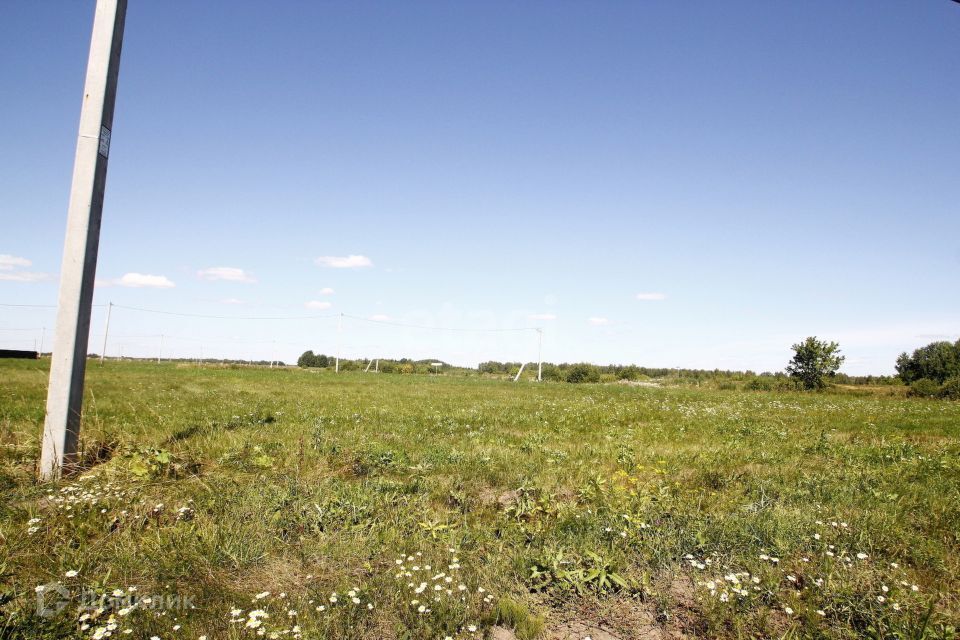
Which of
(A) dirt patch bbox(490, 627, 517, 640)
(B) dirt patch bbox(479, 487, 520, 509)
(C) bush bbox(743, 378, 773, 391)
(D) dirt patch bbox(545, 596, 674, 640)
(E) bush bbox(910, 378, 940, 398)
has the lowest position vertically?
(A) dirt patch bbox(490, 627, 517, 640)

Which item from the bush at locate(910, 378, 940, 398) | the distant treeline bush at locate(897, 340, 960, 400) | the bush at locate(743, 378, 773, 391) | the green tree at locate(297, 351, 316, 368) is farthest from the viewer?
the green tree at locate(297, 351, 316, 368)

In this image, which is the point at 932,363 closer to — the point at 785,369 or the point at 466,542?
the point at 785,369

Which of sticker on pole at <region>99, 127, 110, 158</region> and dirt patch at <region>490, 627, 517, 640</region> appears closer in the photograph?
dirt patch at <region>490, 627, 517, 640</region>

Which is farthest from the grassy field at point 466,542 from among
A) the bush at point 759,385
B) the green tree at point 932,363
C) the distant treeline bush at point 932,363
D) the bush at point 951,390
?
the green tree at point 932,363

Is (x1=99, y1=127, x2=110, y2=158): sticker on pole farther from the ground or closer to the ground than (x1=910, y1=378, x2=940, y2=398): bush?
farther from the ground

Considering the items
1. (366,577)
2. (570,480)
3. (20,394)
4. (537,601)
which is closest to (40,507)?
(366,577)

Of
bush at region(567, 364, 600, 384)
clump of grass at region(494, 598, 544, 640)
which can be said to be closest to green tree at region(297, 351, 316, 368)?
bush at region(567, 364, 600, 384)

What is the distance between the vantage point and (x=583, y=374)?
62.1 meters

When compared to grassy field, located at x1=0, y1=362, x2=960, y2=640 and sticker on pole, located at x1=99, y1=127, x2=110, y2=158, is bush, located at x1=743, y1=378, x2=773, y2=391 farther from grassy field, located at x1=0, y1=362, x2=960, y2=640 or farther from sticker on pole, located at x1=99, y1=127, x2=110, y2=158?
sticker on pole, located at x1=99, y1=127, x2=110, y2=158

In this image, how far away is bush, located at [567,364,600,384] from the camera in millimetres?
61487

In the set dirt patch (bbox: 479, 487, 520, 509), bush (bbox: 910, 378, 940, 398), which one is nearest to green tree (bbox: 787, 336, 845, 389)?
bush (bbox: 910, 378, 940, 398)

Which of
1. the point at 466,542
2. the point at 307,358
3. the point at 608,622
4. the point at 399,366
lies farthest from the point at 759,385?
the point at 307,358

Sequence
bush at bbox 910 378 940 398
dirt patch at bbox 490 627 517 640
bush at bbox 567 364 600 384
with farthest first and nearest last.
Answer: bush at bbox 567 364 600 384 < bush at bbox 910 378 940 398 < dirt patch at bbox 490 627 517 640

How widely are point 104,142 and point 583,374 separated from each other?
59.6 metres
